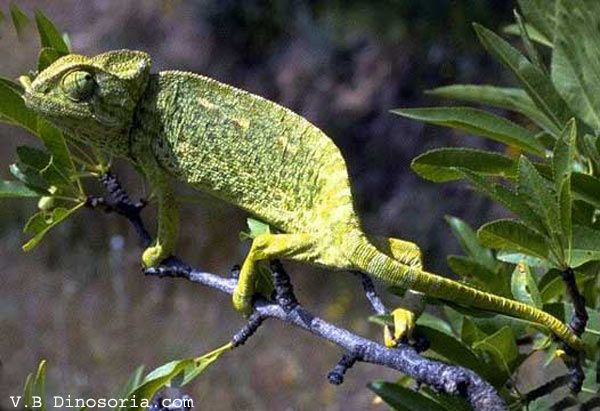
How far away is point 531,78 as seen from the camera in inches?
40.8

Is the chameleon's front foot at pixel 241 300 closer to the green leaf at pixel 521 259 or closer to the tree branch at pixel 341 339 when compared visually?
the tree branch at pixel 341 339

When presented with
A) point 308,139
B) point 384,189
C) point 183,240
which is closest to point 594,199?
point 308,139

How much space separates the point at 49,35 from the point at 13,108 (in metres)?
0.09

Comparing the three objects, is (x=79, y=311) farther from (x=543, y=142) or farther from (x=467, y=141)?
(x=543, y=142)

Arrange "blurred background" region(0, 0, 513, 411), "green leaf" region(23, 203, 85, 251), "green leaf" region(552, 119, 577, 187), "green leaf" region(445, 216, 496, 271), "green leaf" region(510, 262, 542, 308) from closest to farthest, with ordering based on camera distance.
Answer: "green leaf" region(552, 119, 577, 187) < "green leaf" region(510, 262, 542, 308) < "green leaf" region(23, 203, 85, 251) < "green leaf" region(445, 216, 496, 271) < "blurred background" region(0, 0, 513, 411)

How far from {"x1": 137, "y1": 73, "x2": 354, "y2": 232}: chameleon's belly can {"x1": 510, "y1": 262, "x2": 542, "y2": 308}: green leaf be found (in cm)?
17

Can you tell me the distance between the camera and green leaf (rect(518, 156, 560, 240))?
0.84 m

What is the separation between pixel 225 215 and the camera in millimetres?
5625

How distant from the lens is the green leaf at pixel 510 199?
831 millimetres

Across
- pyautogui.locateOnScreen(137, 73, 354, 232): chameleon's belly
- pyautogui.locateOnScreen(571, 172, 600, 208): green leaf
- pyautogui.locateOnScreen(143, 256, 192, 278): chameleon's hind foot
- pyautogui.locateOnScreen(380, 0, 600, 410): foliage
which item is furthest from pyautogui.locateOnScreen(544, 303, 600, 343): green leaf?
pyautogui.locateOnScreen(143, 256, 192, 278): chameleon's hind foot

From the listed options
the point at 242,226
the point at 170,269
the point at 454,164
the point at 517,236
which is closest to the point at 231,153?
the point at 170,269

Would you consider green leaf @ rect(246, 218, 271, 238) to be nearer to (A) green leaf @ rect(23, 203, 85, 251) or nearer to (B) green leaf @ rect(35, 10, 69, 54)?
(A) green leaf @ rect(23, 203, 85, 251)

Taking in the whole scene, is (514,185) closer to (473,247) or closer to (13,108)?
(473,247)

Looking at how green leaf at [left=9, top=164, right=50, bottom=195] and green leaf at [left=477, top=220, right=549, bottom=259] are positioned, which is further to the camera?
green leaf at [left=9, top=164, right=50, bottom=195]
